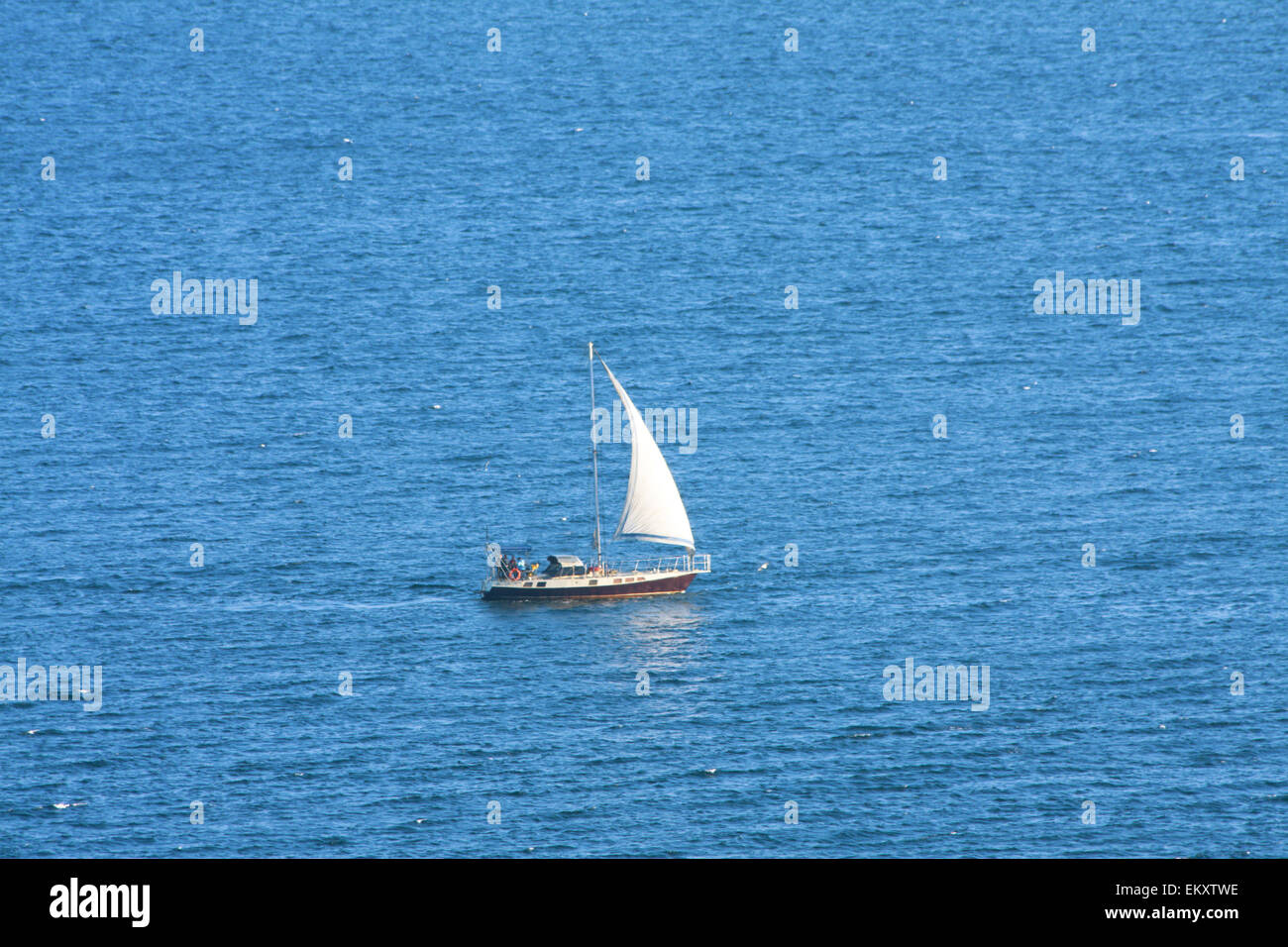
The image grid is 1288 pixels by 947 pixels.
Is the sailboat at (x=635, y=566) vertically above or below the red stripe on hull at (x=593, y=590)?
above

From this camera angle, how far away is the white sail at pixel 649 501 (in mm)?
107875

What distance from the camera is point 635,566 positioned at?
11262 cm

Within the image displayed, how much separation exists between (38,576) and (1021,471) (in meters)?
78.4

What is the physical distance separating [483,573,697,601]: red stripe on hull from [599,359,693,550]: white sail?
3.37m

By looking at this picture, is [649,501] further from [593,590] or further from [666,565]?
[666,565]

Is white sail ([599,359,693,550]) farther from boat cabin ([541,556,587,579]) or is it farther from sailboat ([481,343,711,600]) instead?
boat cabin ([541,556,587,579])

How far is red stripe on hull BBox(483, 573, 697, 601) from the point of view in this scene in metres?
109

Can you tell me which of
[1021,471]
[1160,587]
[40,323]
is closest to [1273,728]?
[1160,587]

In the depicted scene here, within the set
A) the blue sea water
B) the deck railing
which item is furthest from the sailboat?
the blue sea water

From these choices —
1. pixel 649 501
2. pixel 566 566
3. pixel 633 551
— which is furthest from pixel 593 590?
pixel 633 551

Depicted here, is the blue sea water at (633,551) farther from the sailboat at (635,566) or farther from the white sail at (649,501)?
the white sail at (649,501)

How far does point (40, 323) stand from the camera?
178 meters

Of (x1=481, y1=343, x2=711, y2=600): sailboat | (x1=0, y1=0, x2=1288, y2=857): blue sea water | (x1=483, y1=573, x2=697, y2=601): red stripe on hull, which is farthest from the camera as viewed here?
(x1=483, y1=573, x2=697, y2=601): red stripe on hull

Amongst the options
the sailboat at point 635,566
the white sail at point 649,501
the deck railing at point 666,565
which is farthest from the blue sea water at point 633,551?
the white sail at point 649,501
